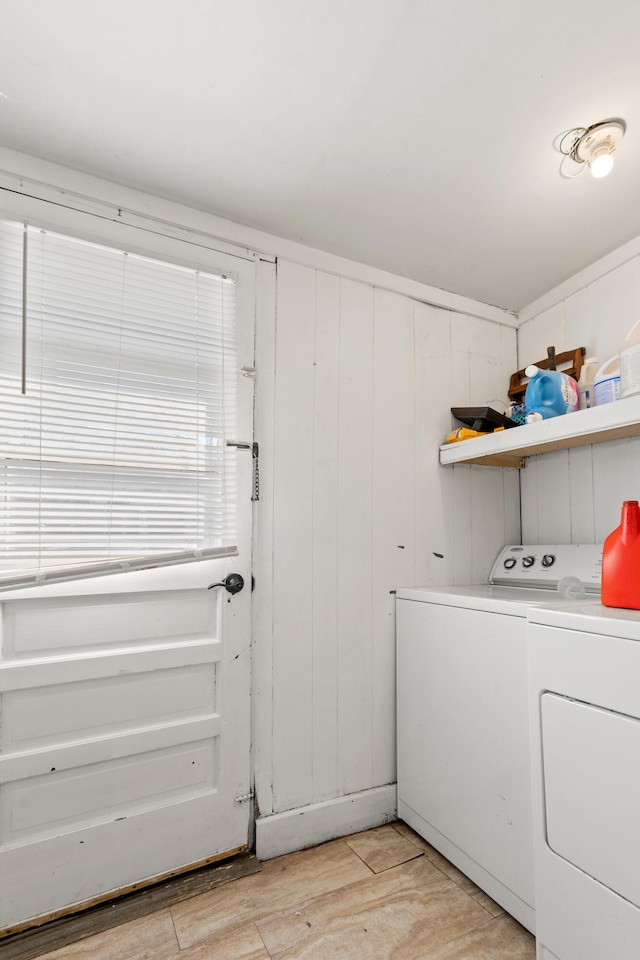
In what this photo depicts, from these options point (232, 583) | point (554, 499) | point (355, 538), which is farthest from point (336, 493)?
point (554, 499)

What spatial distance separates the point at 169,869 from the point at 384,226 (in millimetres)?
2316

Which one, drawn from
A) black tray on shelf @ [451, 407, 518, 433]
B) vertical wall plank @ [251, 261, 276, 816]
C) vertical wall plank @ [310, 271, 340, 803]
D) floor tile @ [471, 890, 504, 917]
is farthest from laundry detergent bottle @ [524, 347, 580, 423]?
floor tile @ [471, 890, 504, 917]

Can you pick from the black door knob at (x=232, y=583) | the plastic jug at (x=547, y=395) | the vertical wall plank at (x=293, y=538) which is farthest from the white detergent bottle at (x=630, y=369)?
the black door knob at (x=232, y=583)

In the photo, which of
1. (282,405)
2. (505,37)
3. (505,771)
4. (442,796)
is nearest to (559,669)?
(505,771)

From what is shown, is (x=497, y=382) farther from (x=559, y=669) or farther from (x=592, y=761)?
(x=592, y=761)

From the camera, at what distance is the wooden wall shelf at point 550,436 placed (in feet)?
5.08

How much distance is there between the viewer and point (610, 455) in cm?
196

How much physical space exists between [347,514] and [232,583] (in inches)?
20.8

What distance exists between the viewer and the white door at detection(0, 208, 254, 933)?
1.42 metres

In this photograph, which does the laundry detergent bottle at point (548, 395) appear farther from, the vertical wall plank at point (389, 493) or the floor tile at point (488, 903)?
the floor tile at point (488, 903)

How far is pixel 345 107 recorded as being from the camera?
1363 mm

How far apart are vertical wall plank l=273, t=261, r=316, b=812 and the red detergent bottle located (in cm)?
98

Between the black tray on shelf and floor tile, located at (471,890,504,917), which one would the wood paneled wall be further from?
floor tile, located at (471,890,504,917)

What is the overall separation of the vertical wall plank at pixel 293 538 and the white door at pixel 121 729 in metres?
0.12
